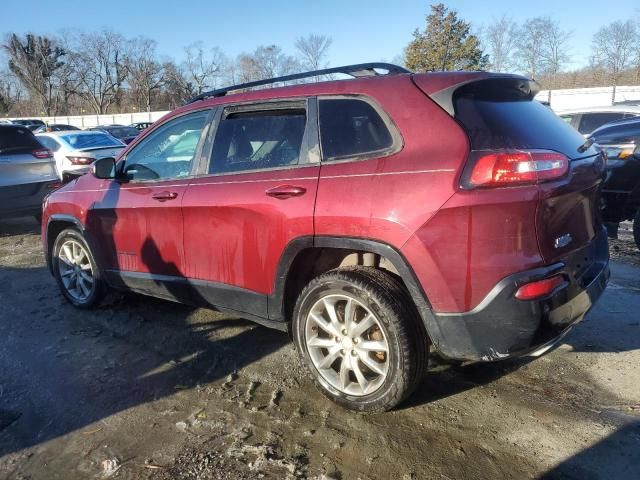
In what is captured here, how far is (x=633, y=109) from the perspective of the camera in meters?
10.7

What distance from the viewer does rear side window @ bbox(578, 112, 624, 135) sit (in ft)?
35.9

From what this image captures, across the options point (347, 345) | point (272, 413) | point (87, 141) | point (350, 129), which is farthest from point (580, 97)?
point (272, 413)

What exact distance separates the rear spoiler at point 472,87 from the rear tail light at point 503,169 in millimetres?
329

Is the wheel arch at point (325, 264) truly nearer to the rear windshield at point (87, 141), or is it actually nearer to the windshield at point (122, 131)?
the rear windshield at point (87, 141)

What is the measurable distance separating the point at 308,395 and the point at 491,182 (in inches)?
66.4

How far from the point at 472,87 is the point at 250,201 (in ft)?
4.71

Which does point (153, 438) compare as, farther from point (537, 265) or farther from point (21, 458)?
point (537, 265)

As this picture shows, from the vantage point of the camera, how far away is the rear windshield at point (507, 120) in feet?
8.49

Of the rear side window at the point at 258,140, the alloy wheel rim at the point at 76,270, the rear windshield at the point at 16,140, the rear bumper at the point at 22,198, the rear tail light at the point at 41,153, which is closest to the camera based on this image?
the rear side window at the point at 258,140

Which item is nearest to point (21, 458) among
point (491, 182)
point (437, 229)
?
point (437, 229)

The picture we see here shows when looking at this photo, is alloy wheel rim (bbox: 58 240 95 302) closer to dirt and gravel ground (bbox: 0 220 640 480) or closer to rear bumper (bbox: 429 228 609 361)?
dirt and gravel ground (bbox: 0 220 640 480)

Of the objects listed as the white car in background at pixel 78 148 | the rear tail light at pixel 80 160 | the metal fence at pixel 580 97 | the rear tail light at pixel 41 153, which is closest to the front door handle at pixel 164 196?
the rear tail light at pixel 41 153

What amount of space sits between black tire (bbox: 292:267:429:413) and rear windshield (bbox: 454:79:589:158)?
86 cm

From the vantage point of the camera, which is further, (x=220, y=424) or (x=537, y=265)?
(x=220, y=424)
